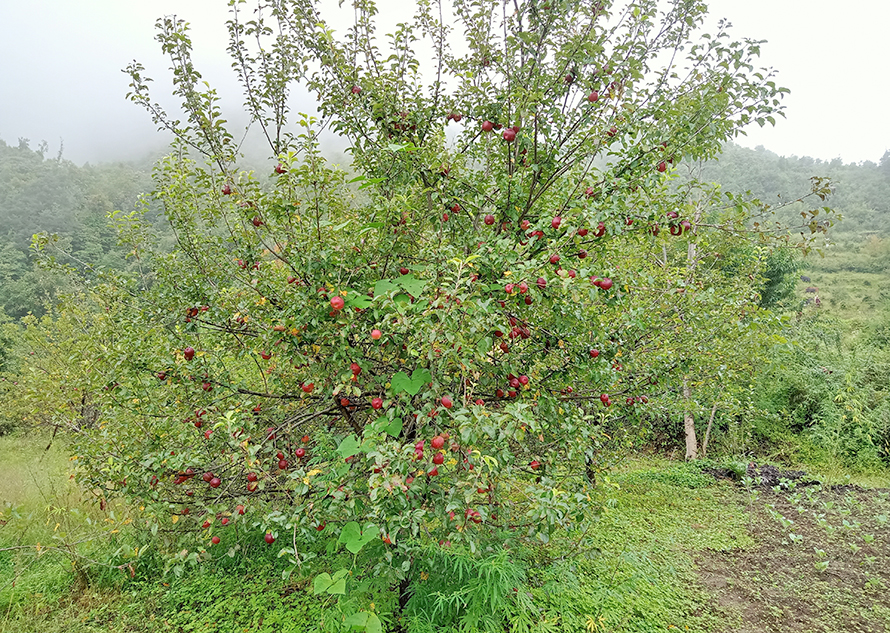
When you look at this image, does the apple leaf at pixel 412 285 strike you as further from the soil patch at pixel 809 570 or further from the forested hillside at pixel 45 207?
the forested hillside at pixel 45 207

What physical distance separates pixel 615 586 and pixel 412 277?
11.4 feet

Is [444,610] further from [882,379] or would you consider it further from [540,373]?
[882,379]

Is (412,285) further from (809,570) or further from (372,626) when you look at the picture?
(809,570)

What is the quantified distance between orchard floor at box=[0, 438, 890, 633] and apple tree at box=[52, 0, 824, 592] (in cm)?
98

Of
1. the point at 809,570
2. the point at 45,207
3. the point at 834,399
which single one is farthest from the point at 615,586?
the point at 45,207

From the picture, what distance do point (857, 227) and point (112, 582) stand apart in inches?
2089

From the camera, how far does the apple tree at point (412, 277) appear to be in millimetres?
2285

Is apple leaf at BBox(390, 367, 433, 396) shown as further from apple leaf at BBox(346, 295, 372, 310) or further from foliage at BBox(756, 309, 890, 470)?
foliage at BBox(756, 309, 890, 470)

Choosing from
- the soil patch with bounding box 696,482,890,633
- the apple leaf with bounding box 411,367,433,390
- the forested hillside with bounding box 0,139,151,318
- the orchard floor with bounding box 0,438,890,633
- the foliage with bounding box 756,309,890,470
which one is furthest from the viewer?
the forested hillside with bounding box 0,139,151,318

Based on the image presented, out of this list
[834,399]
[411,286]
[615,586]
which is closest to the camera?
[411,286]

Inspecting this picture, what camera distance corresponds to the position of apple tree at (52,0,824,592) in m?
2.29

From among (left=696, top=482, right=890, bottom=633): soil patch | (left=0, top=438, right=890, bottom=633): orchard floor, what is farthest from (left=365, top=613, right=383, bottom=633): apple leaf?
(left=696, top=482, right=890, bottom=633): soil patch

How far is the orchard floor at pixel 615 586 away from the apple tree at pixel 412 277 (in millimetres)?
976

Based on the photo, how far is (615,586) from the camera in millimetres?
3943
